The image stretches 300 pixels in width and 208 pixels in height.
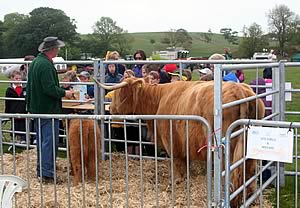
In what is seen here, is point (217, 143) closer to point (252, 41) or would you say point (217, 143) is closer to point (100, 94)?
point (100, 94)

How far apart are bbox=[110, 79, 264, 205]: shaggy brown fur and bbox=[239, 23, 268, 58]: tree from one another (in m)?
48.8

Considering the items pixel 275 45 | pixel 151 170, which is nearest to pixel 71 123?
pixel 151 170

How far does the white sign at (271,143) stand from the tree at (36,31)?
5307 cm

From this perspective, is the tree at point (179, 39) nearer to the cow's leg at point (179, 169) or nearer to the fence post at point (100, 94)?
the fence post at point (100, 94)

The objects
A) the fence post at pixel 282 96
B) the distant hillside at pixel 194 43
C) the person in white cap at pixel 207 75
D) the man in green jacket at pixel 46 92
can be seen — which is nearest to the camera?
the fence post at pixel 282 96

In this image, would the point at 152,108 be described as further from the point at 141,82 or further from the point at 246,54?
the point at 246,54

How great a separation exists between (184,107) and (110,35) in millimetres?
60754

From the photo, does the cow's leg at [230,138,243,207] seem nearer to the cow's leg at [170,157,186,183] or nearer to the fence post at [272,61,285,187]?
the fence post at [272,61,285,187]

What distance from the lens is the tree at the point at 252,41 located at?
57.0 metres

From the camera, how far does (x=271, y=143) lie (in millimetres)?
3637

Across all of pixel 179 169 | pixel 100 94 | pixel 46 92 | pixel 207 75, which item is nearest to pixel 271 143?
pixel 179 169

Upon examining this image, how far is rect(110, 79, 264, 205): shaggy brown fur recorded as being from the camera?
17.5 ft

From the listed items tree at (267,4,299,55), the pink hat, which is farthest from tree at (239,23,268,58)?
the pink hat

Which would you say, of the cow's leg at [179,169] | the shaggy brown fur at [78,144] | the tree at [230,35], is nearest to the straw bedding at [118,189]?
the cow's leg at [179,169]
